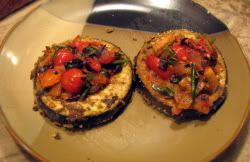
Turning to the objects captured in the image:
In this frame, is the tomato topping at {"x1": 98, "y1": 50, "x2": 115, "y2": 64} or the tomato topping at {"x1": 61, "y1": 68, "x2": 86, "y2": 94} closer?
the tomato topping at {"x1": 61, "y1": 68, "x2": 86, "y2": 94}

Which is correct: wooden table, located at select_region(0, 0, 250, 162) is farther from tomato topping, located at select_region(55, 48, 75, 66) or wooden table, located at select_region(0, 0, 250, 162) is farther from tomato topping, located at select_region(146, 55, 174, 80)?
tomato topping, located at select_region(146, 55, 174, 80)

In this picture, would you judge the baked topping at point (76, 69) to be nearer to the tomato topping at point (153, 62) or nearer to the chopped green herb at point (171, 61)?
the tomato topping at point (153, 62)

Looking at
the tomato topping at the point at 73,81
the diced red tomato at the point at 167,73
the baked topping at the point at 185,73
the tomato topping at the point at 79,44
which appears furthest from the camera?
the tomato topping at the point at 79,44

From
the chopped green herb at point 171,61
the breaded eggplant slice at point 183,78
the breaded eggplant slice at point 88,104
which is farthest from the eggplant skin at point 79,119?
the chopped green herb at point 171,61

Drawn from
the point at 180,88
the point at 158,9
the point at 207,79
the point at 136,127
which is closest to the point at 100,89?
the point at 136,127

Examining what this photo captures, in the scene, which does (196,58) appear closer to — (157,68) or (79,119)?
(157,68)

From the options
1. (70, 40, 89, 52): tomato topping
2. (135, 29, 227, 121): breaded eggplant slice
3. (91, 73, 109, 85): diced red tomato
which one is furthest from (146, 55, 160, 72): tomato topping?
(70, 40, 89, 52): tomato topping

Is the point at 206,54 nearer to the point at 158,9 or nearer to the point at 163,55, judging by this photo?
the point at 163,55
